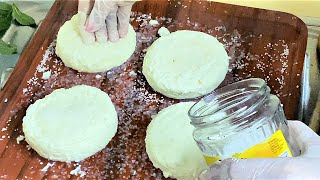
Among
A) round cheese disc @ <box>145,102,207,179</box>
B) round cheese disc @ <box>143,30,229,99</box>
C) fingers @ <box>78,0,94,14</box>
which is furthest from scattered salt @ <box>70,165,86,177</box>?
fingers @ <box>78,0,94,14</box>

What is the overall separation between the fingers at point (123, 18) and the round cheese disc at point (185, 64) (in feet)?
0.26

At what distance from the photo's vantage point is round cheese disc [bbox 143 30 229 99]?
1281 millimetres

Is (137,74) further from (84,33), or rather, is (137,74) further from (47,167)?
(47,167)

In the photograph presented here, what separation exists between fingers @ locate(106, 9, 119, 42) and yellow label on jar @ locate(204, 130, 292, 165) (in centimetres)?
58

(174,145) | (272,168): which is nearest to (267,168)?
(272,168)

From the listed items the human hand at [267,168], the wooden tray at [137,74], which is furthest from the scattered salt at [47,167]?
the human hand at [267,168]

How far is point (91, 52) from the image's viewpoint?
135 centimetres

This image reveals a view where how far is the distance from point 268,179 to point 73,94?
0.59 metres

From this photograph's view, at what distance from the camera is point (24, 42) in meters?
1.49

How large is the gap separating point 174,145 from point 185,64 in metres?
0.23

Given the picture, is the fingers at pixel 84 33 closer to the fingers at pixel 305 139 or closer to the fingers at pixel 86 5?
the fingers at pixel 86 5

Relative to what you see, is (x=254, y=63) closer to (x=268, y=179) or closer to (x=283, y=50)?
(x=283, y=50)

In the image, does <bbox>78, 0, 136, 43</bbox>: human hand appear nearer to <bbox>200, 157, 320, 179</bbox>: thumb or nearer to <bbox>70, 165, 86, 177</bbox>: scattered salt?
<bbox>70, 165, 86, 177</bbox>: scattered salt

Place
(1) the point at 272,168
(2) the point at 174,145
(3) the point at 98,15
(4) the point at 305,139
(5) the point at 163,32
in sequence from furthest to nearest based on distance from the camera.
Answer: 1. (5) the point at 163,32
2. (3) the point at 98,15
3. (2) the point at 174,145
4. (4) the point at 305,139
5. (1) the point at 272,168
